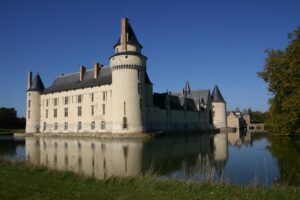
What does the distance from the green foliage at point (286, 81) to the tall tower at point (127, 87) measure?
16659 millimetres

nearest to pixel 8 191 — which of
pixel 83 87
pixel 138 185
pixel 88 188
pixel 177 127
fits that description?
pixel 88 188

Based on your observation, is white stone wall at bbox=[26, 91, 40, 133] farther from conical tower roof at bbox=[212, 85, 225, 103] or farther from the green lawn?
the green lawn

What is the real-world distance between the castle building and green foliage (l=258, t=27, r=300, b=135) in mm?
17211

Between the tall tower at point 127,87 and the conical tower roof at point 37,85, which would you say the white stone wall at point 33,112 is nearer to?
the conical tower roof at point 37,85

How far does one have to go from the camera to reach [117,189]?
7.05 m

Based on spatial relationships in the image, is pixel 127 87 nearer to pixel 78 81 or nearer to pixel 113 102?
pixel 113 102

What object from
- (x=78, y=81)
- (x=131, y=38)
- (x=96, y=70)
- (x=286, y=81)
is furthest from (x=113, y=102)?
(x=286, y=81)

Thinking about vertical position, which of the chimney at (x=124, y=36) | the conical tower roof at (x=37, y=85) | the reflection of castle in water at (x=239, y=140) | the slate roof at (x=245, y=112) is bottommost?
the reflection of castle in water at (x=239, y=140)

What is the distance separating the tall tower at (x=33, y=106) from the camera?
151 ft

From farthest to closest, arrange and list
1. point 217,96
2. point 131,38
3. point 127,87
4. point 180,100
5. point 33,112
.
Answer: point 217,96 → point 180,100 → point 33,112 → point 131,38 → point 127,87

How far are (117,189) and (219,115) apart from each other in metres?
53.8

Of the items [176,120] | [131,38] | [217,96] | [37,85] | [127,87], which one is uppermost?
[131,38]

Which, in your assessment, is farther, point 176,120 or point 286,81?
point 176,120

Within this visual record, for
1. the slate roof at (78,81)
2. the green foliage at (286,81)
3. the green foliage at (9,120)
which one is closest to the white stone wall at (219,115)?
the slate roof at (78,81)
